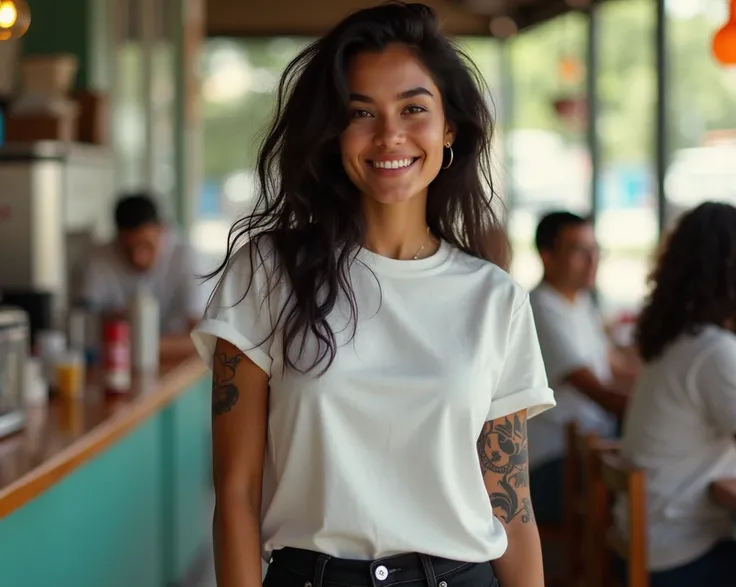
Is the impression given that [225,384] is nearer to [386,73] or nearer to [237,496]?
[237,496]

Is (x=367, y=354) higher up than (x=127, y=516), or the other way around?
(x=367, y=354)

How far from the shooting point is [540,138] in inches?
405

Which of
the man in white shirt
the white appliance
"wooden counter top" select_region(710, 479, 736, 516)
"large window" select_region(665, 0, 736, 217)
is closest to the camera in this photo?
"wooden counter top" select_region(710, 479, 736, 516)

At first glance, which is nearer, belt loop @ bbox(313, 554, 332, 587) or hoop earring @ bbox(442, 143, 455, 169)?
belt loop @ bbox(313, 554, 332, 587)

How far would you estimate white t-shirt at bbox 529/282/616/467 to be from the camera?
4332 mm

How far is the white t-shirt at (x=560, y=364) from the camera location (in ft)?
14.2

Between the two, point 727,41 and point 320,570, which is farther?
point 727,41

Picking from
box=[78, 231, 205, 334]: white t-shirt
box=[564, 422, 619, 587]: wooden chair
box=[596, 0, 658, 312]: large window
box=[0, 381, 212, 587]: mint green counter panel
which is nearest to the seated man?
box=[78, 231, 205, 334]: white t-shirt

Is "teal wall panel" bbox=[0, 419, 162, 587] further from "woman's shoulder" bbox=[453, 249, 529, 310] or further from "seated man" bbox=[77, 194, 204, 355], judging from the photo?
"woman's shoulder" bbox=[453, 249, 529, 310]

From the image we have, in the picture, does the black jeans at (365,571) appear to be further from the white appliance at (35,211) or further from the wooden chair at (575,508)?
the white appliance at (35,211)

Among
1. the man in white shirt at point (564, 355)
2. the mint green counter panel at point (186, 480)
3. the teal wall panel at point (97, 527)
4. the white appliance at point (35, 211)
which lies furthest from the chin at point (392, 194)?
the white appliance at point (35, 211)

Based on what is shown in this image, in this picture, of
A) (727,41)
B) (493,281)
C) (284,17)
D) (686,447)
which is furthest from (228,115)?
(493,281)

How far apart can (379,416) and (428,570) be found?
9.8 inches

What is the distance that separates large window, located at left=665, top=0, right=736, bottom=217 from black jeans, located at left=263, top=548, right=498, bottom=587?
440 cm
